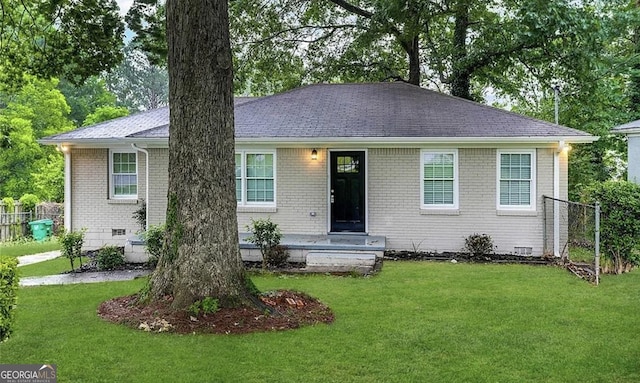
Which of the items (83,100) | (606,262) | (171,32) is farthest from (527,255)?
(83,100)

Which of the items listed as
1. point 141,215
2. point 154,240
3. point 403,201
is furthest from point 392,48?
point 154,240

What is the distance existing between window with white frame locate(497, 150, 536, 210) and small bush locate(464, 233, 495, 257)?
0.85m

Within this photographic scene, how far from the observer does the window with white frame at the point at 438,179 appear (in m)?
12.0

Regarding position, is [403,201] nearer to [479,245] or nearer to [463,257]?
[463,257]

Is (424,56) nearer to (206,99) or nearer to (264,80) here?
(264,80)

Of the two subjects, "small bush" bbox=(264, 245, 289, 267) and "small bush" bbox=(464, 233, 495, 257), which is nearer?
"small bush" bbox=(264, 245, 289, 267)

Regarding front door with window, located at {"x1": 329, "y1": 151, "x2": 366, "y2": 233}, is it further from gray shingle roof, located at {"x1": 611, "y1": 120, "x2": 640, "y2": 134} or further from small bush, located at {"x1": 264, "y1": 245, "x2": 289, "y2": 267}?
gray shingle roof, located at {"x1": 611, "y1": 120, "x2": 640, "y2": 134}

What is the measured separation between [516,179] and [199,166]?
8.20 metres

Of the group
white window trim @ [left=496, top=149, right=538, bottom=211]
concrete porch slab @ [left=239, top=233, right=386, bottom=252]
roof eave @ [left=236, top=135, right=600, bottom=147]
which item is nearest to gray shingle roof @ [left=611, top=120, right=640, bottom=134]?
roof eave @ [left=236, top=135, right=600, bottom=147]

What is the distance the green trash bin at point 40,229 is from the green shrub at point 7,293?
14.8 metres

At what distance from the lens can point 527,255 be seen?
11688 millimetres

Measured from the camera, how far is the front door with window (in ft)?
41.1

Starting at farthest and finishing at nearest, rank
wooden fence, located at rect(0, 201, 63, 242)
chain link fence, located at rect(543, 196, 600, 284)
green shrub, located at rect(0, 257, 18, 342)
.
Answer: wooden fence, located at rect(0, 201, 63, 242) → chain link fence, located at rect(543, 196, 600, 284) → green shrub, located at rect(0, 257, 18, 342)

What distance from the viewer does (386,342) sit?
5.53m
